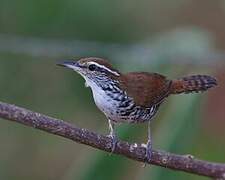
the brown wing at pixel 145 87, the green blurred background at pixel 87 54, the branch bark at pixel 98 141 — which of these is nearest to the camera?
the branch bark at pixel 98 141

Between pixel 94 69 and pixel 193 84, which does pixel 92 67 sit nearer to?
pixel 94 69

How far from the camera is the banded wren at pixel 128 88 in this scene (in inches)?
159

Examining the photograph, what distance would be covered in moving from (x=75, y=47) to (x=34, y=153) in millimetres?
1233

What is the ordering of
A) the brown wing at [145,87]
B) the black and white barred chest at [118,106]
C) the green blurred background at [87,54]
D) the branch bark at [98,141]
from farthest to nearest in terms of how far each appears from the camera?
the green blurred background at [87,54] → the brown wing at [145,87] → the black and white barred chest at [118,106] → the branch bark at [98,141]

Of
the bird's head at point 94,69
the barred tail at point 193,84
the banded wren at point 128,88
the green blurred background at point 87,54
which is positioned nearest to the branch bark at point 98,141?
the banded wren at point 128,88

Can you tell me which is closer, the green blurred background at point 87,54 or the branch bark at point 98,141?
the branch bark at point 98,141

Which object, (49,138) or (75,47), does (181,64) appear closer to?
(75,47)

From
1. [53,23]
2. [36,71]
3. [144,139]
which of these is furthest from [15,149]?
[144,139]

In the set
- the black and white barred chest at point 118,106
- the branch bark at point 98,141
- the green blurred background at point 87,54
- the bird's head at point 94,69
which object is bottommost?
the green blurred background at point 87,54

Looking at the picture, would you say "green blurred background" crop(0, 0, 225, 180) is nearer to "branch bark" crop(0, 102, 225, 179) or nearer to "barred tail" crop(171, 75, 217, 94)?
"barred tail" crop(171, 75, 217, 94)

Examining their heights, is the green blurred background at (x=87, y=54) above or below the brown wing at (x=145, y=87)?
below

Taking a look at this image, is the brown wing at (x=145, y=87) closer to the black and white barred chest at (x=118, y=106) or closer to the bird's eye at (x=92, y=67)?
the black and white barred chest at (x=118, y=106)

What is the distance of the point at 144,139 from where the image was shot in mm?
5078

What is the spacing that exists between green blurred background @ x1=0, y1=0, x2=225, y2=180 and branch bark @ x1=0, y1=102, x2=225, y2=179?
3.49ft
